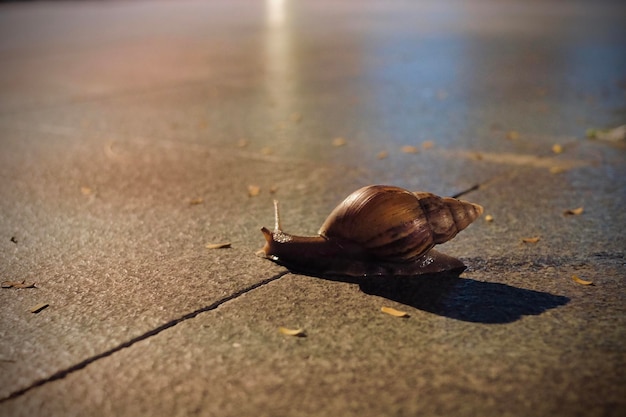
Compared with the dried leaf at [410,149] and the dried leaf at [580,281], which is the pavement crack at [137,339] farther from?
the dried leaf at [410,149]

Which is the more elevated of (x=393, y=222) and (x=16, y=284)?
(x=393, y=222)

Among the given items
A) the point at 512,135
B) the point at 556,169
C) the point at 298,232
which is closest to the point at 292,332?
the point at 298,232

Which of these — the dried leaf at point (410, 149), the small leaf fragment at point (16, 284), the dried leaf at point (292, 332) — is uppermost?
the dried leaf at point (292, 332)

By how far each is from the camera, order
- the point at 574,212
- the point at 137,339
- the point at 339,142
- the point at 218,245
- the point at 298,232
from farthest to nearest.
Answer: the point at 339,142
the point at 574,212
the point at 298,232
the point at 218,245
the point at 137,339

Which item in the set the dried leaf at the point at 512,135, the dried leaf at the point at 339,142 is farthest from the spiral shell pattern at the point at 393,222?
the dried leaf at the point at 512,135

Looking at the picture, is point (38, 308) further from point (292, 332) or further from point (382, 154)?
point (382, 154)

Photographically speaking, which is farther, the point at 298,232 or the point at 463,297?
the point at 298,232

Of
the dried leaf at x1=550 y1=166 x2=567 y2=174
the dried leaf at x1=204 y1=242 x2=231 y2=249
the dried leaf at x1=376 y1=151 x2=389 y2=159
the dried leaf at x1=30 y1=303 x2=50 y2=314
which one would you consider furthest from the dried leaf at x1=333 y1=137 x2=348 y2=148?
the dried leaf at x1=30 y1=303 x2=50 y2=314

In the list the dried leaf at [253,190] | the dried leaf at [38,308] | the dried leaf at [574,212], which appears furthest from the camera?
the dried leaf at [253,190]
